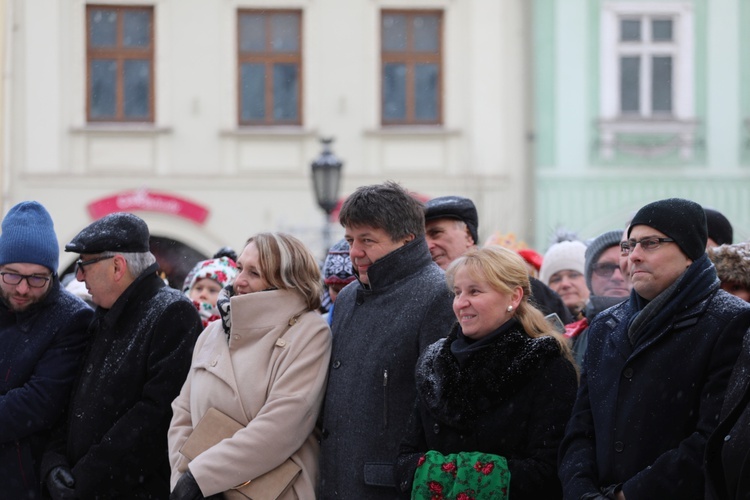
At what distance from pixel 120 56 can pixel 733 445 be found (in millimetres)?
15249

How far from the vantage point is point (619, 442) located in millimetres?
3709

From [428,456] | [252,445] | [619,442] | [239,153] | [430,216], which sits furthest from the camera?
[239,153]

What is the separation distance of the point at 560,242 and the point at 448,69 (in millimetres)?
10922

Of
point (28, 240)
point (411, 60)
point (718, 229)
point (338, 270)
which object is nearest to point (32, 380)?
point (28, 240)

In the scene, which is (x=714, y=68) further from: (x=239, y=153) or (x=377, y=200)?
(x=377, y=200)

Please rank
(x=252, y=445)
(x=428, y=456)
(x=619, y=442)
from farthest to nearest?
(x=252, y=445) < (x=428, y=456) < (x=619, y=442)

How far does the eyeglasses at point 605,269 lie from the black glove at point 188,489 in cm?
222

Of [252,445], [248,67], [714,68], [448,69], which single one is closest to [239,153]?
[248,67]

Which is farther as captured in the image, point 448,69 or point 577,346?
point 448,69

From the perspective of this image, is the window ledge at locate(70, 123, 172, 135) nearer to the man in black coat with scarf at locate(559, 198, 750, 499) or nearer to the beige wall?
the beige wall

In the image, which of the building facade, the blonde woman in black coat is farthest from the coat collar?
the building facade

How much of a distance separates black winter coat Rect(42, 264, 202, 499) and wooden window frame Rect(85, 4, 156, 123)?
41.5 ft

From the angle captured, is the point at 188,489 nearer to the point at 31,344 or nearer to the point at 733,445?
the point at 31,344

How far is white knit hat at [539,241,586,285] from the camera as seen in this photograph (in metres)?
6.46
